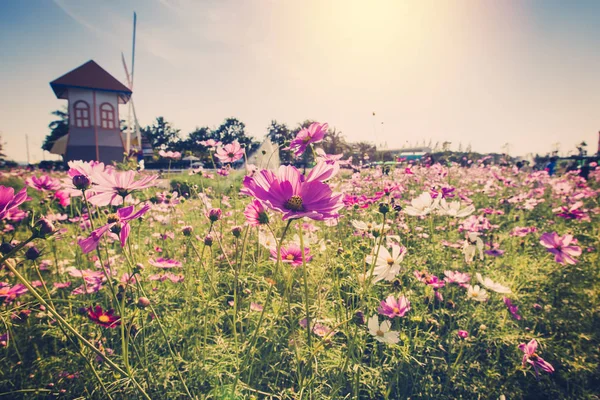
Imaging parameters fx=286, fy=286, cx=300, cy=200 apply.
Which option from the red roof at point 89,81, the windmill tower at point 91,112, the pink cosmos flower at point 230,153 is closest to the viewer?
the pink cosmos flower at point 230,153

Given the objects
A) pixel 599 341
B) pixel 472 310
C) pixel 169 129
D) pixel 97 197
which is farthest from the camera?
pixel 169 129

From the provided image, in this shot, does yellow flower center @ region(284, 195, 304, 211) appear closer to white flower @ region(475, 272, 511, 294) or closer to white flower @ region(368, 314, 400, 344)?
white flower @ region(368, 314, 400, 344)

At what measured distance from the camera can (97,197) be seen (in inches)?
25.7

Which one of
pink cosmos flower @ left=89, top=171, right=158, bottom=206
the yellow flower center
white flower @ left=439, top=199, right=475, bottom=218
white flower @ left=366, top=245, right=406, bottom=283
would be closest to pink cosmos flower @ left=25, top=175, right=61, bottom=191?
pink cosmos flower @ left=89, top=171, right=158, bottom=206

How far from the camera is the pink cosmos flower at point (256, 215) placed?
2.36 feet

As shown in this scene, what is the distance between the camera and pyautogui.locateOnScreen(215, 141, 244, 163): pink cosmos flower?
149cm

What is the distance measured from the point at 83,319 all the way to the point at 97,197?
2.79ft

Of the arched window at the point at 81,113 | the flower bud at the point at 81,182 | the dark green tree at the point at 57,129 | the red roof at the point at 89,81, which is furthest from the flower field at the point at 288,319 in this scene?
the dark green tree at the point at 57,129

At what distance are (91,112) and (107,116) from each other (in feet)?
1.72

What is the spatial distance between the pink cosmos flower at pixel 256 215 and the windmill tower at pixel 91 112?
12.2 meters

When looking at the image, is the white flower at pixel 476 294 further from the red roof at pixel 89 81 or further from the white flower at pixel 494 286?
the red roof at pixel 89 81

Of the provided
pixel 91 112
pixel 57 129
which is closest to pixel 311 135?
pixel 91 112

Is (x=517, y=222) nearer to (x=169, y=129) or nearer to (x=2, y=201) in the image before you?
(x=2, y=201)

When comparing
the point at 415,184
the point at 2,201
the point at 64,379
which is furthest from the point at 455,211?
the point at 415,184
